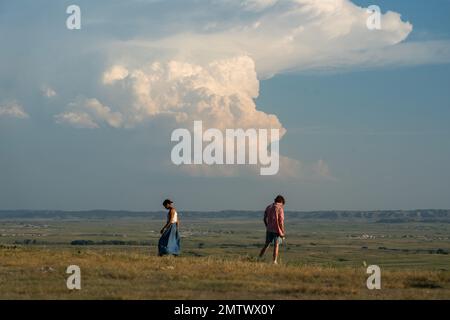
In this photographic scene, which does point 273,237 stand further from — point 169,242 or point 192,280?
point 192,280

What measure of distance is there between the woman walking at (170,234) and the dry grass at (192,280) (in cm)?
117

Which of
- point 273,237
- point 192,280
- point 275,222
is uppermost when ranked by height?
point 275,222

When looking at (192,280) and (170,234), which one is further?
(170,234)

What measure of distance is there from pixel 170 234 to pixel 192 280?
643 centimetres

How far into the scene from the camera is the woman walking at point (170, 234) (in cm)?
2578

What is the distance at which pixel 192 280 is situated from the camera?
65.1ft

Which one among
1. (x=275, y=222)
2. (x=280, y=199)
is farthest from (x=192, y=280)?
(x=280, y=199)

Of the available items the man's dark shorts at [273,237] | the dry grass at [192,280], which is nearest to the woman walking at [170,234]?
the dry grass at [192,280]

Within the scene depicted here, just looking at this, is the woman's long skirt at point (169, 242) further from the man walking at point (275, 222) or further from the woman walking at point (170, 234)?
the man walking at point (275, 222)

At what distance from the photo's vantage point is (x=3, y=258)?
81.8 ft

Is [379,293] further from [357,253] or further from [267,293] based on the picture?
[357,253]
